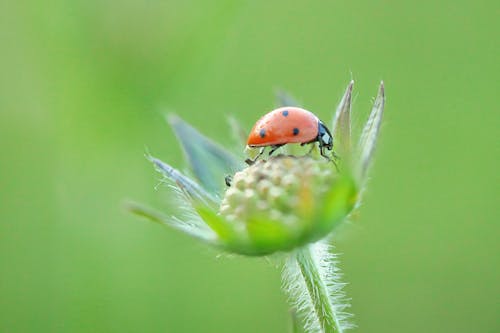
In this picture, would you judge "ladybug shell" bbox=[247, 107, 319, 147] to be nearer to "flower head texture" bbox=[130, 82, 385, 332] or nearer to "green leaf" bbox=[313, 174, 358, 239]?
"flower head texture" bbox=[130, 82, 385, 332]

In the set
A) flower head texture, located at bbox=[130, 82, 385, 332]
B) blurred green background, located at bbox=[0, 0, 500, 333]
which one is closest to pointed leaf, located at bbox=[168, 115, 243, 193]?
flower head texture, located at bbox=[130, 82, 385, 332]

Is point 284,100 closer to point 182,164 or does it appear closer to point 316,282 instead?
point 316,282

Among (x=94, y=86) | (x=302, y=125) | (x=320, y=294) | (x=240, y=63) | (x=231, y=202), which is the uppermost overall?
(x=240, y=63)

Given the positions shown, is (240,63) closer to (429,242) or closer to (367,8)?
(367,8)

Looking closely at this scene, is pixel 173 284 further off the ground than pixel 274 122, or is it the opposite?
pixel 173 284

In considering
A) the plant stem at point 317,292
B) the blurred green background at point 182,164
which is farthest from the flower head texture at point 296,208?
the blurred green background at point 182,164

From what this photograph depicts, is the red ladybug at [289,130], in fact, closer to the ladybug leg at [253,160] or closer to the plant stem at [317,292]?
the ladybug leg at [253,160]

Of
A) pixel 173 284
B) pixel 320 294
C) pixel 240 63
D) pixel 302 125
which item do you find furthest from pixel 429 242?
pixel 320 294

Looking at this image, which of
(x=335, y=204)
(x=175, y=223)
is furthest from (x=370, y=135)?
(x=175, y=223)
